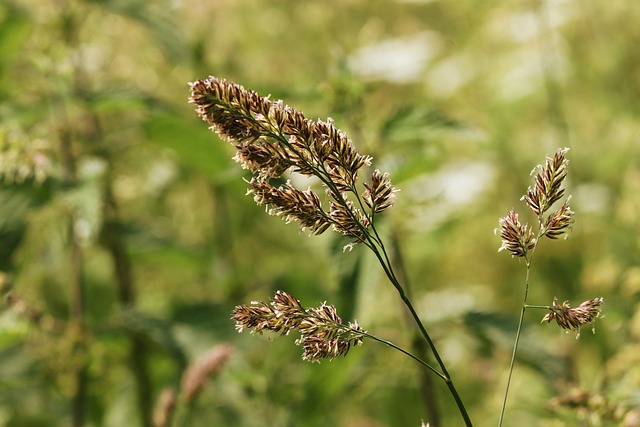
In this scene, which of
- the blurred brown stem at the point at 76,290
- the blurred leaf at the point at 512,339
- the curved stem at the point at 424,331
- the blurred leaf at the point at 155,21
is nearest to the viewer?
the curved stem at the point at 424,331

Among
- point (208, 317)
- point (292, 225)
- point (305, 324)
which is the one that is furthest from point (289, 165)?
point (292, 225)

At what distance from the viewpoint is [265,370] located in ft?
6.43

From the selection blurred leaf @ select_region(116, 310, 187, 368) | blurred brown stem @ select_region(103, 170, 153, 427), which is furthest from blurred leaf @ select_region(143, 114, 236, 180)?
blurred leaf @ select_region(116, 310, 187, 368)

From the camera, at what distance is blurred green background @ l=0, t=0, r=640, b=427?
165 centimetres

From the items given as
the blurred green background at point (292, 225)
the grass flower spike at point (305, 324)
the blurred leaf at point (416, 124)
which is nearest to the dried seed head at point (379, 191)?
the grass flower spike at point (305, 324)

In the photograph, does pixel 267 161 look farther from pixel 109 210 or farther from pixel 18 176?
pixel 109 210

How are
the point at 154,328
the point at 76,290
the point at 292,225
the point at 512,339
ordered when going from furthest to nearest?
1. the point at 292,225
2. the point at 76,290
3. the point at 154,328
4. the point at 512,339

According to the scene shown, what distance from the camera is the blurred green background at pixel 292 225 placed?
1.65m

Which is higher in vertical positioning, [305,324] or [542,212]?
[542,212]

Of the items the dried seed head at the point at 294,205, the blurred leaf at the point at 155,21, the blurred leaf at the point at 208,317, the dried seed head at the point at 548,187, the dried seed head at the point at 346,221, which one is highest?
the blurred leaf at the point at 155,21

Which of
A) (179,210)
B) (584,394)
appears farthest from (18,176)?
(179,210)

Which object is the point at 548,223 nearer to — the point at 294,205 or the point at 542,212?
the point at 542,212

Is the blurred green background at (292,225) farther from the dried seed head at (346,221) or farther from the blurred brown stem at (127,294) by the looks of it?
the dried seed head at (346,221)

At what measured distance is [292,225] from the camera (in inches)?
124
